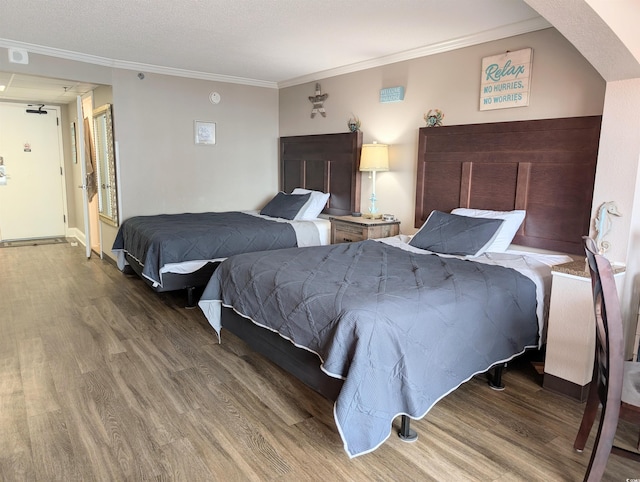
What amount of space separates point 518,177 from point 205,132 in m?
3.82

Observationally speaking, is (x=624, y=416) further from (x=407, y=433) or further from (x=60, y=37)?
(x=60, y=37)

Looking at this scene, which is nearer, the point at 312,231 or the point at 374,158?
Result: the point at 374,158

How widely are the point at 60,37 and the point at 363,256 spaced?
3.34 m

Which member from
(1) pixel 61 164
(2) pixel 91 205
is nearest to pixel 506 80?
(2) pixel 91 205

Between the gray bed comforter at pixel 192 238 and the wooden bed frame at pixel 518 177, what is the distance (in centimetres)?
114

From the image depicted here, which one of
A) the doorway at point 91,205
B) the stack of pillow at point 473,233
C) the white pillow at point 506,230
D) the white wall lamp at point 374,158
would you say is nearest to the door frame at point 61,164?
the doorway at point 91,205

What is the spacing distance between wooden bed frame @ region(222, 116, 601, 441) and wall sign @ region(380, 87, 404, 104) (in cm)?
49

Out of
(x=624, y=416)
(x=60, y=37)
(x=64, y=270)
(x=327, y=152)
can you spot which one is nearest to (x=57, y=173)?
(x=64, y=270)

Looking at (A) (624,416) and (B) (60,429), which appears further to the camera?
(B) (60,429)

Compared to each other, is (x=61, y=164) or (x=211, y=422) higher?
(x=61, y=164)

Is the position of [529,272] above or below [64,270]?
above

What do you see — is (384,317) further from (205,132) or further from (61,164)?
(61,164)

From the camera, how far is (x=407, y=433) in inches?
83.5

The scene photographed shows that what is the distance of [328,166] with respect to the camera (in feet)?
17.3
